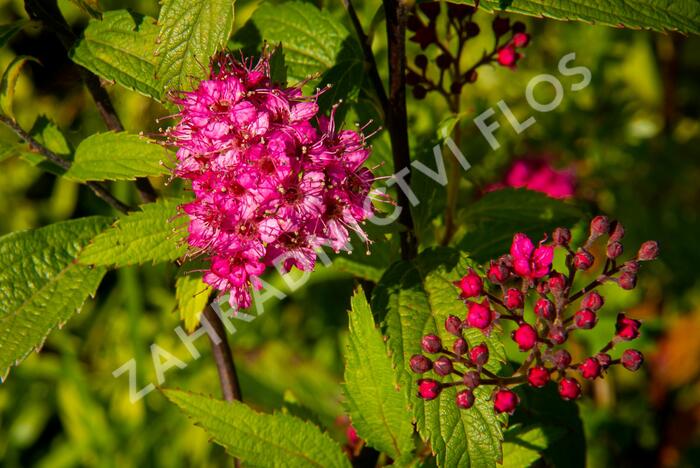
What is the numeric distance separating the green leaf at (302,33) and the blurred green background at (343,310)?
0.98 meters

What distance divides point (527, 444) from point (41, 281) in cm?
107

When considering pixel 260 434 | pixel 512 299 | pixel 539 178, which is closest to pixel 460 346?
pixel 512 299

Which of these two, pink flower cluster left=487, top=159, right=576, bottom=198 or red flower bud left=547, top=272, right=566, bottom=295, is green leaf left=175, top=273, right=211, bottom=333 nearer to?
red flower bud left=547, top=272, right=566, bottom=295

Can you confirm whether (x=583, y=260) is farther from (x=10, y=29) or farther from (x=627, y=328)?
(x=10, y=29)

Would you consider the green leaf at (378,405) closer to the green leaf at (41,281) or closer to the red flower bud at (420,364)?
the red flower bud at (420,364)

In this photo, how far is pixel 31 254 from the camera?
1.61 meters

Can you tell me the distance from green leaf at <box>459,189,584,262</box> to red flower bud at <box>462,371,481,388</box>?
561 millimetres

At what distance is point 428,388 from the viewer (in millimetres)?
1271

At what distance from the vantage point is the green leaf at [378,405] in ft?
4.80

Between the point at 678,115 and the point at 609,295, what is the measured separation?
3.63 ft

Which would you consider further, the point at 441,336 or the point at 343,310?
the point at 343,310

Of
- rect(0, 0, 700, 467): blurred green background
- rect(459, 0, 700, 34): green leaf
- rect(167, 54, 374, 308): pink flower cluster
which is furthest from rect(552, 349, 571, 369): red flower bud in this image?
rect(0, 0, 700, 467): blurred green background

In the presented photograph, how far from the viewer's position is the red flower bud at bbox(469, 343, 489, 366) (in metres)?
1.28

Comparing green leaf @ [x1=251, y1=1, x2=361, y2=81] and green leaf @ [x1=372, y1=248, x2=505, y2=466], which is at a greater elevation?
green leaf @ [x1=251, y1=1, x2=361, y2=81]
